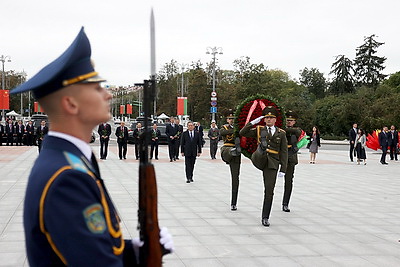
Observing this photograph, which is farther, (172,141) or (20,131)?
(20,131)

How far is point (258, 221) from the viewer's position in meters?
7.62

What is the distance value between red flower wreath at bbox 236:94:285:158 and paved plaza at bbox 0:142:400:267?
119 cm

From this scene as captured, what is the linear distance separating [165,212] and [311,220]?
8.14 ft

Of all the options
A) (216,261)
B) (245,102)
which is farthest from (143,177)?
(245,102)

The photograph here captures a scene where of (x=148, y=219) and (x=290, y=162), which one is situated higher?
(x=148, y=219)

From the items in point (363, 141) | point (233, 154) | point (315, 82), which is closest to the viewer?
point (233, 154)

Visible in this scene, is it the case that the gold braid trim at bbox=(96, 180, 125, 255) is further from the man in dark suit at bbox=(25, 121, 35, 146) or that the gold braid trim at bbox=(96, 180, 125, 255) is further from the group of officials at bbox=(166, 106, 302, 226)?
the man in dark suit at bbox=(25, 121, 35, 146)

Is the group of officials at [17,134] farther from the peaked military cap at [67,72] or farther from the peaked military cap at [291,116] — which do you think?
the peaked military cap at [67,72]

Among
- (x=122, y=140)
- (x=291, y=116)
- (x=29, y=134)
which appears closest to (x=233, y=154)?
(x=291, y=116)

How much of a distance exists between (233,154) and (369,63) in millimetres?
71782

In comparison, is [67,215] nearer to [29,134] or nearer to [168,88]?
[29,134]

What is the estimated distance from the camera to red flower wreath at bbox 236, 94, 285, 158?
27.9 ft

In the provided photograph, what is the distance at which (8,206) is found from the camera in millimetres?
8469

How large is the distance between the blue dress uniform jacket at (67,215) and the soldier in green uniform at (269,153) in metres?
5.85
